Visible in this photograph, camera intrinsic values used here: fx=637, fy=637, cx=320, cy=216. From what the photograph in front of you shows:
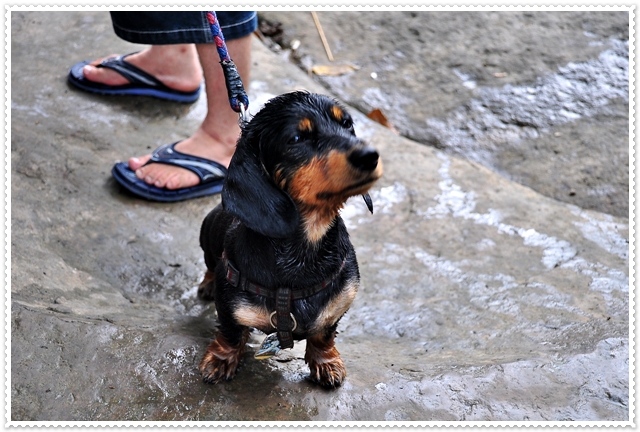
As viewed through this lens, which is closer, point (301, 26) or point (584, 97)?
point (584, 97)

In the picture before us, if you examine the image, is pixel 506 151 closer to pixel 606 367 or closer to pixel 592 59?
pixel 592 59

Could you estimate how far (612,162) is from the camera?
559 centimetres

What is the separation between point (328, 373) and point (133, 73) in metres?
3.61

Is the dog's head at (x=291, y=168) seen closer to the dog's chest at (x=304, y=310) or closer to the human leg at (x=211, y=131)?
the dog's chest at (x=304, y=310)

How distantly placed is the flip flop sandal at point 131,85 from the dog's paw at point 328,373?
130 inches

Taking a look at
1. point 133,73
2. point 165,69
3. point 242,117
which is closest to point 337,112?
point 242,117

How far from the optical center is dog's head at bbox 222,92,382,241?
2418 mm

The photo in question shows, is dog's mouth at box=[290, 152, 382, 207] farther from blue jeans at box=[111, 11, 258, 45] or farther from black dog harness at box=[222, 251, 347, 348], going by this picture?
blue jeans at box=[111, 11, 258, 45]

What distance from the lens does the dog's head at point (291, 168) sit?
242cm

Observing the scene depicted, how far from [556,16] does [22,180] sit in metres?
5.97

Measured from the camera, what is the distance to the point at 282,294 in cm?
268

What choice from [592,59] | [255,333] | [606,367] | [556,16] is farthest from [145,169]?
[556,16]

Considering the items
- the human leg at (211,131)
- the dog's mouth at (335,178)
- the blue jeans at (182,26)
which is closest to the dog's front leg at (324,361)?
the dog's mouth at (335,178)

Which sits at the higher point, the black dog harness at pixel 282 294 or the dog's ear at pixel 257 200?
the dog's ear at pixel 257 200
